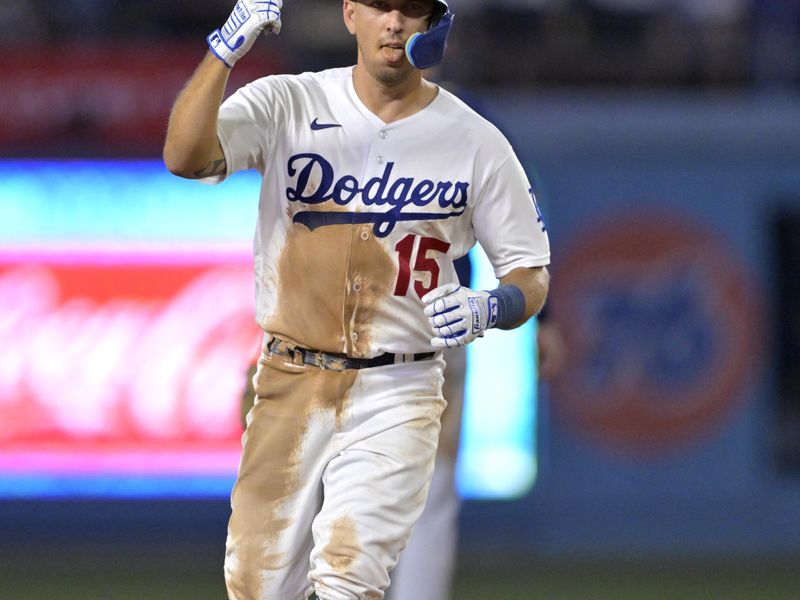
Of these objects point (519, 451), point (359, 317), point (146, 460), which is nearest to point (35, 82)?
point (146, 460)

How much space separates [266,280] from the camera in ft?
A: 14.2

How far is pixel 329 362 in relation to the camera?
4.27 m

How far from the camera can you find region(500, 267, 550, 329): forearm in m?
A: 4.26

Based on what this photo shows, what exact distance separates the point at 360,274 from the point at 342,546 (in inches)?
29.9

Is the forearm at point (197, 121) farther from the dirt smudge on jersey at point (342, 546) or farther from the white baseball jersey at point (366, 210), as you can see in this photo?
the dirt smudge on jersey at point (342, 546)

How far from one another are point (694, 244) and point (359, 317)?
5257mm

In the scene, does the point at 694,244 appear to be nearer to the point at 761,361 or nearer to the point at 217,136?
the point at 761,361

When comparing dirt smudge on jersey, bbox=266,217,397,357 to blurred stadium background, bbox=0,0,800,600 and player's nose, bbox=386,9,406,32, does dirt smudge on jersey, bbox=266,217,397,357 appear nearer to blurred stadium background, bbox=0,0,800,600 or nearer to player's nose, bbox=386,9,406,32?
player's nose, bbox=386,9,406,32

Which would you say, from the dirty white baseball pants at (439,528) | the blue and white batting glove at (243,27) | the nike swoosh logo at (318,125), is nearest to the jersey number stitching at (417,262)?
the nike swoosh logo at (318,125)

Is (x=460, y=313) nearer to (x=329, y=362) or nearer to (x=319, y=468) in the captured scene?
(x=329, y=362)

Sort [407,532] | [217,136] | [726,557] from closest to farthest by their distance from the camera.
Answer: [217,136], [407,532], [726,557]

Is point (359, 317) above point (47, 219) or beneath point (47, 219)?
beneath

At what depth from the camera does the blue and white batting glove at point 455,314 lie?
397 centimetres

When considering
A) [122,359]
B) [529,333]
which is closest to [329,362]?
[529,333]
